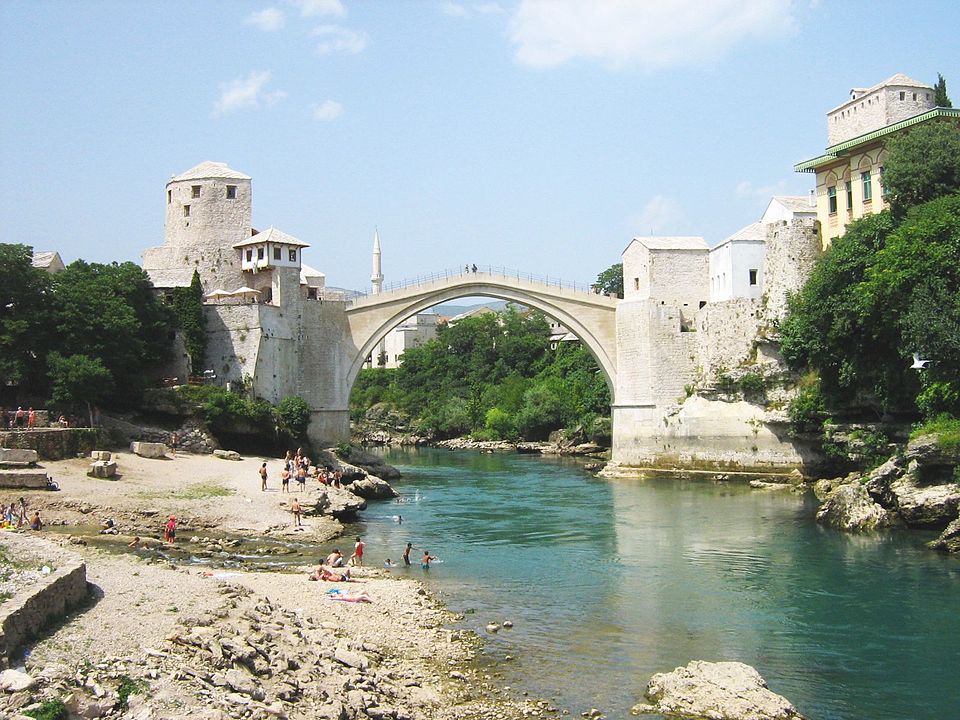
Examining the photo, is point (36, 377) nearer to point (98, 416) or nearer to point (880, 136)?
point (98, 416)

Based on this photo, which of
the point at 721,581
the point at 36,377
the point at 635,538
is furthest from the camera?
the point at 36,377

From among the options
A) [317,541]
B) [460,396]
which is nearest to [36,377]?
[317,541]

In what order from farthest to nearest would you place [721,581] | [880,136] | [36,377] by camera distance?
[880,136] → [36,377] → [721,581]

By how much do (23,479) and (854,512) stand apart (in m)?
21.6

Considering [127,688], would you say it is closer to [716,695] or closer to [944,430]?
[716,695]

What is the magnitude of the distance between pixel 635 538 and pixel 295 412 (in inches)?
649

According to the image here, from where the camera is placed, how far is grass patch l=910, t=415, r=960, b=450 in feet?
84.8

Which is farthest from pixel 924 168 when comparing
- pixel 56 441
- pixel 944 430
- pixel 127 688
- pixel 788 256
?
pixel 127 688

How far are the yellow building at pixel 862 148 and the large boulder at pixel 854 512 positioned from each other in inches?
485

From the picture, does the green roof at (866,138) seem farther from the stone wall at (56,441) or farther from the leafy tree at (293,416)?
the stone wall at (56,441)

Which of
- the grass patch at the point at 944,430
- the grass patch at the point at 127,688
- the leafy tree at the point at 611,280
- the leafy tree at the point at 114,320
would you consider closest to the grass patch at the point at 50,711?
the grass patch at the point at 127,688

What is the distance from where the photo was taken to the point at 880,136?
3712 centimetres

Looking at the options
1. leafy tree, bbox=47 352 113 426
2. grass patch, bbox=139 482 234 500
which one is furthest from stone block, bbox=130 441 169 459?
grass patch, bbox=139 482 234 500

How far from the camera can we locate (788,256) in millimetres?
40719
